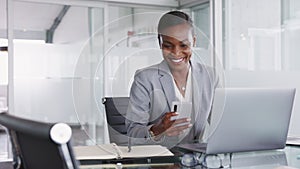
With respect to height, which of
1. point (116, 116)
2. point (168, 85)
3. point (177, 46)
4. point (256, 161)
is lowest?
point (256, 161)

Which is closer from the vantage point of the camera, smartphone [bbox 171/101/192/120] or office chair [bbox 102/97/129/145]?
smartphone [bbox 171/101/192/120]

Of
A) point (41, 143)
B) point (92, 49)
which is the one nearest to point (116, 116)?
point (41, 143)

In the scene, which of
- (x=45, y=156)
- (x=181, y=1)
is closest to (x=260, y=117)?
(x=45, y=156)

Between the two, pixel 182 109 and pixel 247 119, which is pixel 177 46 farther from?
pixel 247 119

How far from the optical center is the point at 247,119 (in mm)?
1773

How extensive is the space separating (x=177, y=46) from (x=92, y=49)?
→ 286cm

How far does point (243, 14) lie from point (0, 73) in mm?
2991

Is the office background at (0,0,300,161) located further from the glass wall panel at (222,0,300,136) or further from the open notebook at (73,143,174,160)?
the open notebook at (73,143,174,160)

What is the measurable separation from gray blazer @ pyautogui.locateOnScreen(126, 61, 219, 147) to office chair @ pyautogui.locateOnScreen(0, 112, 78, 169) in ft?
3.94

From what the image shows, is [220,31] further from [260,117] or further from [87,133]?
[260,117]

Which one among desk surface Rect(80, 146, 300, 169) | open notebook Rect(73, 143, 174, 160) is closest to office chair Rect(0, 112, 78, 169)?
desk surface Rect(80, 146, 300, 169)

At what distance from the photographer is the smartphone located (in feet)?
7.02

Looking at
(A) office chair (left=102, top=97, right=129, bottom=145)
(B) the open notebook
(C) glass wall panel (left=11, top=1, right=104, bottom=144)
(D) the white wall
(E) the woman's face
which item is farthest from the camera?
(C) glass wall panel (left=11, top=1, right=104, bottom=144)

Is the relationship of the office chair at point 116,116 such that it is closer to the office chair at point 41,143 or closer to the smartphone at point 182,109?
the smartphone at point 182,109
